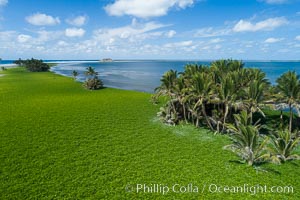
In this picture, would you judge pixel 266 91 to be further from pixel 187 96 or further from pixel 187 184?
pixel 187 184

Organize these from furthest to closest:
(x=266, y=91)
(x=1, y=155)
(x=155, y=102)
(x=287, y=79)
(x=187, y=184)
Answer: (x=155, y=102), (x=266, y=91), (x=287, y=79), (x=1, y=155), (x=187, y=184)

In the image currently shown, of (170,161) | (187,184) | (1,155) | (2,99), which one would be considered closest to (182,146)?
(170,161)

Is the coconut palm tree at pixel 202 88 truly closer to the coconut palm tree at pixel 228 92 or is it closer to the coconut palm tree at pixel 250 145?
the coconut palm tree at pixel 228 92

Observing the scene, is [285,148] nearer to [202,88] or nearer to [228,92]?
[228,92]

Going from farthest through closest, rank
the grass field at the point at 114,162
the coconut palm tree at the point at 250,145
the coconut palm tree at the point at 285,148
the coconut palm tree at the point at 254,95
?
the coconut palm tree at the point at 254,95, the coconut palm tree at the point at 285,148, the coconut palm tree at the point at 250,145, the grass field at the point at 114,162

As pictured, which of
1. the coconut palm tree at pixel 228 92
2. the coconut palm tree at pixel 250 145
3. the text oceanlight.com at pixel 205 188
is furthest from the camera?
the coconut palm tree at pixel 228 92

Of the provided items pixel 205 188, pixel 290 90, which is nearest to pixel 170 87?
pixel 290 90

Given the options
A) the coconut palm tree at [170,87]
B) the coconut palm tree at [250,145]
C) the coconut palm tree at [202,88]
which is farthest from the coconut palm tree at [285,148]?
the coconut palm tree at [170,87]
